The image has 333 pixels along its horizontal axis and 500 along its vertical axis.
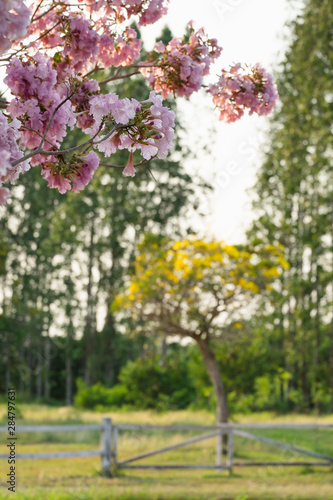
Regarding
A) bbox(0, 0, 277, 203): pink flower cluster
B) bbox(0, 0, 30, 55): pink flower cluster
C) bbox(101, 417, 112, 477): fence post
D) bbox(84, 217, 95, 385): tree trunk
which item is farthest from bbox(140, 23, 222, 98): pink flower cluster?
bbox(84, 217, 95, 385): tree trunk

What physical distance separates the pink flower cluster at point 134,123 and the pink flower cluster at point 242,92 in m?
1.18

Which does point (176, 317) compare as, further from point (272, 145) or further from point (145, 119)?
point (272, 145)

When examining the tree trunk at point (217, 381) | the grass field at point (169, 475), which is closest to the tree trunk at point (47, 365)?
the grass field at point (169, 475)

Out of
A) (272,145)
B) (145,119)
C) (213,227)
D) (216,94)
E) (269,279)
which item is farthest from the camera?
(272,145)

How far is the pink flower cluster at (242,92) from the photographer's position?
3.73 meters

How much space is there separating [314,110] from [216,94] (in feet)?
49.5

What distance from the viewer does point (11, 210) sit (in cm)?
2492

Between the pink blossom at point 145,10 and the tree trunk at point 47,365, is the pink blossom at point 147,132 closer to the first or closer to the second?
the pink blossom at point 145,10

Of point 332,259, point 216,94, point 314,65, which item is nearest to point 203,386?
point 332,259

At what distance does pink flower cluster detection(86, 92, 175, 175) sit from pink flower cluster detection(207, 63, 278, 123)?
118 centimetres

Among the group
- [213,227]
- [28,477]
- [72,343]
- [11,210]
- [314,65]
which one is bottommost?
[28,477]

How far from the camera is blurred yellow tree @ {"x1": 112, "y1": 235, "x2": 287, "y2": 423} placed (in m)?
10.2

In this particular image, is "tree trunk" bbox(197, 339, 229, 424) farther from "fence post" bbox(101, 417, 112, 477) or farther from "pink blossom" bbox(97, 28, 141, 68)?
"pink blossom" bbox(97, 28, 141, 68)

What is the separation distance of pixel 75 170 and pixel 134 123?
0.36m
